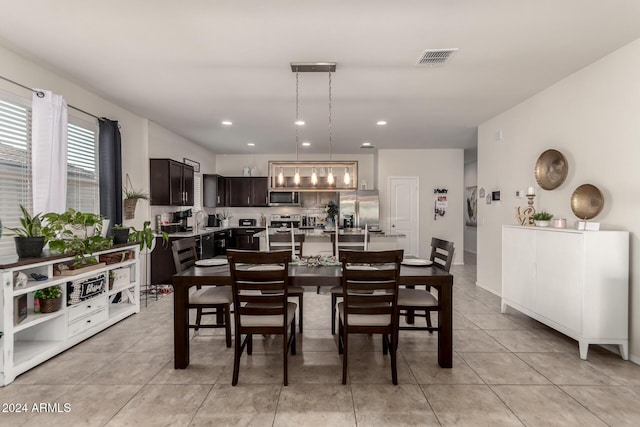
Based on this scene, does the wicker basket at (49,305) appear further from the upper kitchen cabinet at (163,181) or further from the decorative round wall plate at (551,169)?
the decorative round wall plate at (551,169)

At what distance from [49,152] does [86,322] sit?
1704mm

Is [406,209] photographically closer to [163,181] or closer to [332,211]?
[332,211]

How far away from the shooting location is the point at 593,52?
2.93 m

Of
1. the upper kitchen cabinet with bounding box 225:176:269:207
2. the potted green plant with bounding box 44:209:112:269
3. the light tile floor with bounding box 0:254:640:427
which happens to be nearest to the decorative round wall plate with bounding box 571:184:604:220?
the light tile floor with bounding box 0:254:640:427

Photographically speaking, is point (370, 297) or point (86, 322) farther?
point (86, 322)

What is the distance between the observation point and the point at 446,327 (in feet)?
8.64

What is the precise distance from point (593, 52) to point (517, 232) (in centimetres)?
187

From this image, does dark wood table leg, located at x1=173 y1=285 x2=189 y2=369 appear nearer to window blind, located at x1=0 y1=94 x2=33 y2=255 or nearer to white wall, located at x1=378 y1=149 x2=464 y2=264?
window blind, located at x1=0 y1=94 x2=33 y2=255

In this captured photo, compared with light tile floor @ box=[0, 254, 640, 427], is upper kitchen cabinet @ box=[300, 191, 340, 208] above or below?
above

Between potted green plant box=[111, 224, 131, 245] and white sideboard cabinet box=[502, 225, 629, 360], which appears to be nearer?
white sideboard cabinet box=[502, 225, 629, 360]

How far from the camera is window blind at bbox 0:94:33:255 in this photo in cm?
294

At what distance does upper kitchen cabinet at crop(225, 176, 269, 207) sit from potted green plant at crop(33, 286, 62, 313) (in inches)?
202

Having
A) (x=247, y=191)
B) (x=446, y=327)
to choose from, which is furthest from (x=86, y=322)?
(x=247, y=191)

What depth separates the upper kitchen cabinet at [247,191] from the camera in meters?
7.88
